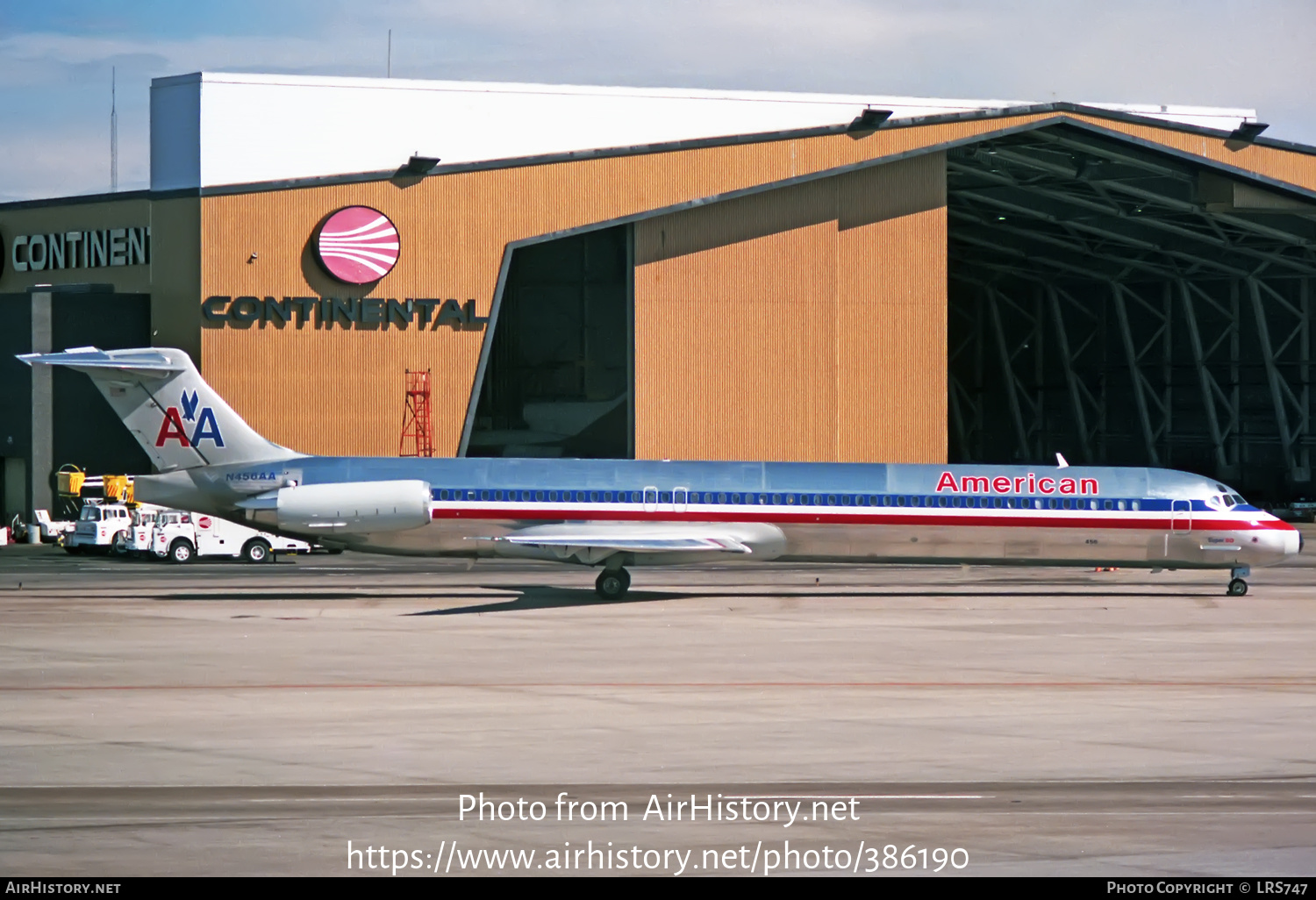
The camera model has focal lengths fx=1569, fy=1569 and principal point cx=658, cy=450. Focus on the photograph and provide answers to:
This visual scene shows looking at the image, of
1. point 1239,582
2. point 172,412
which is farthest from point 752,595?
point 172,412

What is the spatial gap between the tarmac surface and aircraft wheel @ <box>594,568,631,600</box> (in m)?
0.35

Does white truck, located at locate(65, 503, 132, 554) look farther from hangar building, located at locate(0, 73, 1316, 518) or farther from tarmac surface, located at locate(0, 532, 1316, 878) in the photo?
tarmac surface, located at locate(0, 532, 1316, 878)

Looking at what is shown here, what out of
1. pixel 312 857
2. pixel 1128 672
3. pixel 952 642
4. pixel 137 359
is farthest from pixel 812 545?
pixel 312 857

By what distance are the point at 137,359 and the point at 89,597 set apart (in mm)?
5166

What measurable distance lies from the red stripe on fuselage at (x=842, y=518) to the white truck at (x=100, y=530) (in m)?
19.5

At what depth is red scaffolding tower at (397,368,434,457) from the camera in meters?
48.8

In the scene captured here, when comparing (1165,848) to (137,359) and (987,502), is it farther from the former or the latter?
(137,359)

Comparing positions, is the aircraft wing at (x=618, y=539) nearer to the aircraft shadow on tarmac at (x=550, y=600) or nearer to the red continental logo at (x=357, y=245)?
the aircraft shadow on tarmac at (x=550, y=600)

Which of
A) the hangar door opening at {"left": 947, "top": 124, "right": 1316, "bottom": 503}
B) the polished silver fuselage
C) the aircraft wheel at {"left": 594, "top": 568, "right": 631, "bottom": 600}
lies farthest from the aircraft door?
the hangar door opening at {"left": 947, "top": 124, "right": 1316, "bottom": 503}

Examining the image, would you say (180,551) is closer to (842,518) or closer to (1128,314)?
(842,518)

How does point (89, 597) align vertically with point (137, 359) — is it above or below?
below

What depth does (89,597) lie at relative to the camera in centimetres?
3325

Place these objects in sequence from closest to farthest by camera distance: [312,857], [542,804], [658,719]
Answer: [312,857] → [542,804] → [658,719]

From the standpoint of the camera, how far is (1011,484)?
33.7 metres
